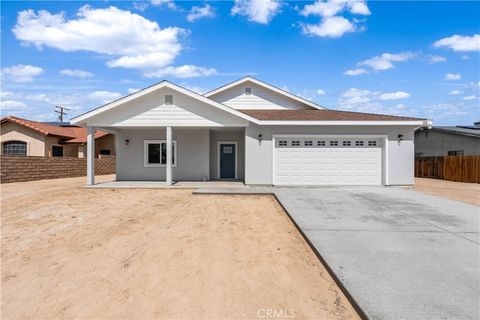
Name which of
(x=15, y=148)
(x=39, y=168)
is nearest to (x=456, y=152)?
(x=39, y=168)

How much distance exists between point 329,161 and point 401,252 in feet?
27.1

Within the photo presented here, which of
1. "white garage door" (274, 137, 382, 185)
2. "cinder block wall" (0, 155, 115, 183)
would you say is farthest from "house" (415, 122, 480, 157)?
"cinder block wall" (0, 155, 115, 183)

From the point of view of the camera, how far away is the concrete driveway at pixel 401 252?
293cm

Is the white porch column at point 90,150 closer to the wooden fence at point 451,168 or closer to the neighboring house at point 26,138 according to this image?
the neighboring house at point 26,138

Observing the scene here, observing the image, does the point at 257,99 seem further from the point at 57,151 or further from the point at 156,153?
the point at 57,151

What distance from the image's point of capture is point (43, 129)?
2234 centimetres

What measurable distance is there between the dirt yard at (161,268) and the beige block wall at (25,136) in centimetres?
1791

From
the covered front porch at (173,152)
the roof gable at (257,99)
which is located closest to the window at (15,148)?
the covered front porch at (173,152)

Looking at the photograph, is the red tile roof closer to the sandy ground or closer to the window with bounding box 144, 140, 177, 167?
the window with bounding box 144, 140, 177, 167

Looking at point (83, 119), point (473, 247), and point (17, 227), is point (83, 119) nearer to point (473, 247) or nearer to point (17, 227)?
point (17, 227)

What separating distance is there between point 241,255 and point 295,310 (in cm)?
162

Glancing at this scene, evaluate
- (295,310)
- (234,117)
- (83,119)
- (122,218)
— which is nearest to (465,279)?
(295,310)

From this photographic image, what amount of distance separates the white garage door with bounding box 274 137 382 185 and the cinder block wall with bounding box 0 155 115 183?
13.8 m

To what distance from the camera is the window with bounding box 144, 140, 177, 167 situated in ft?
47.4
